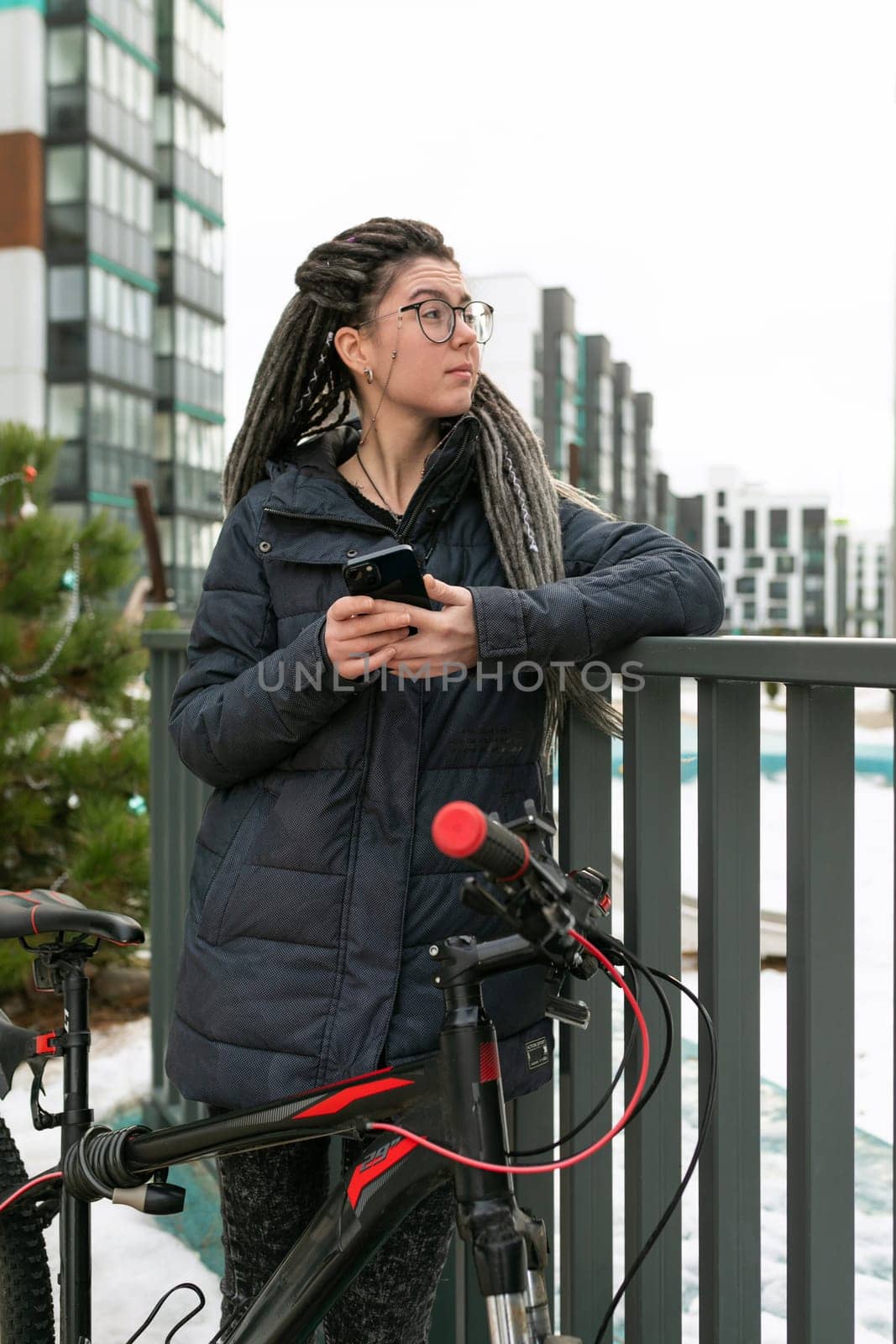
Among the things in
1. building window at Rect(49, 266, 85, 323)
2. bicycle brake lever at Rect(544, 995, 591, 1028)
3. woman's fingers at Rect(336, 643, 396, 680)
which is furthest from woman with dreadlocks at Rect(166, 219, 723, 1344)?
building window at Rect(49, 266, 85, 323)

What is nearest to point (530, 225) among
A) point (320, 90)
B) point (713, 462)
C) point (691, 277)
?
point (691, 277)

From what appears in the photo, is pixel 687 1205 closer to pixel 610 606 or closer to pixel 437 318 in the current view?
pixel 610 606

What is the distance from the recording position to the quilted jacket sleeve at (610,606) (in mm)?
1035

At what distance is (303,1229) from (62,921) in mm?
394

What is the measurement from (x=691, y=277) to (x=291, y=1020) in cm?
3749

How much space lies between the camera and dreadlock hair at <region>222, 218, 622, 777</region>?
46.6 inches

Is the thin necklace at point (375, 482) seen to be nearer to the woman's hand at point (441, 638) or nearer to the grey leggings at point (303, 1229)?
the woman's hand at point (441, 638)

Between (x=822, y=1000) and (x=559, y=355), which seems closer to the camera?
(x=822, y=1000)

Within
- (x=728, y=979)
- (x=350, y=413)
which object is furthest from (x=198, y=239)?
(x=728, y=979)

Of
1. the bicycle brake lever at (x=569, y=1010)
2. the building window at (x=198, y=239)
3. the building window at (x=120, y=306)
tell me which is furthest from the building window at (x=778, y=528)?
the bicycle brake lever at (x=569, y=1010)

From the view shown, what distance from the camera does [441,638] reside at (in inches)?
40.2

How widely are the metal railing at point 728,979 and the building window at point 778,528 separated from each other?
178 ft

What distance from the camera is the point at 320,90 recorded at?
18688mm

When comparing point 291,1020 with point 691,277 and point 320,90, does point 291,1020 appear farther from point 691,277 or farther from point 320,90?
point 691,277
